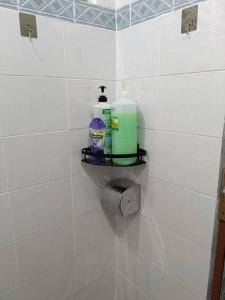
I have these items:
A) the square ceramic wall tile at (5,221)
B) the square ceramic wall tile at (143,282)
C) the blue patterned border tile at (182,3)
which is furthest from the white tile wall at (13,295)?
the blue patterned border tile at (182,3)

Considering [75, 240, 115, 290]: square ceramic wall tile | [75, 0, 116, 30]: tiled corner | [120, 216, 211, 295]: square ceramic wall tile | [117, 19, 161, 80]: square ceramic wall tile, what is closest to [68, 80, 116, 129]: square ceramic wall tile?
[117, 19, 161, 80]: square ceramic wall tile

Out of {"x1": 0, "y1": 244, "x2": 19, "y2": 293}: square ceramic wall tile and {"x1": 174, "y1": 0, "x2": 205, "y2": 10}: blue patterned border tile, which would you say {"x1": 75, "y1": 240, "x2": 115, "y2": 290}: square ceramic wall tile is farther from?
{"x1": 174, "y1": 0, "x2": 205, "y2": 10}: blue patterned border tile

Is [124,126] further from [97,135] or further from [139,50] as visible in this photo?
[139,50]

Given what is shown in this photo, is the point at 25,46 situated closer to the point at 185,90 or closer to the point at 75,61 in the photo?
the point at 75,61

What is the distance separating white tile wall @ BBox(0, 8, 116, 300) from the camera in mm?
854

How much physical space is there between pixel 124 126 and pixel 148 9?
47cm

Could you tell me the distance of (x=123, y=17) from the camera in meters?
1.03

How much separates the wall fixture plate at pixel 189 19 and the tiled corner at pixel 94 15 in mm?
366

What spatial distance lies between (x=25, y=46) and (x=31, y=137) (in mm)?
329

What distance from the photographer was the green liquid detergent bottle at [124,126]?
972 mm

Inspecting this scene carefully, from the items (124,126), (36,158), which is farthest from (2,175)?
(124,126)

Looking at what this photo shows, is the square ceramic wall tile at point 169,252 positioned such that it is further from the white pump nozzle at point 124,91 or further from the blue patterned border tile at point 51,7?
the blue patterned border tile at point 51,7

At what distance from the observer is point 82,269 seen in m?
1.20

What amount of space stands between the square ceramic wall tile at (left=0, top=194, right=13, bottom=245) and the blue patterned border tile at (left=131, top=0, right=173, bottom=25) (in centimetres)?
88
